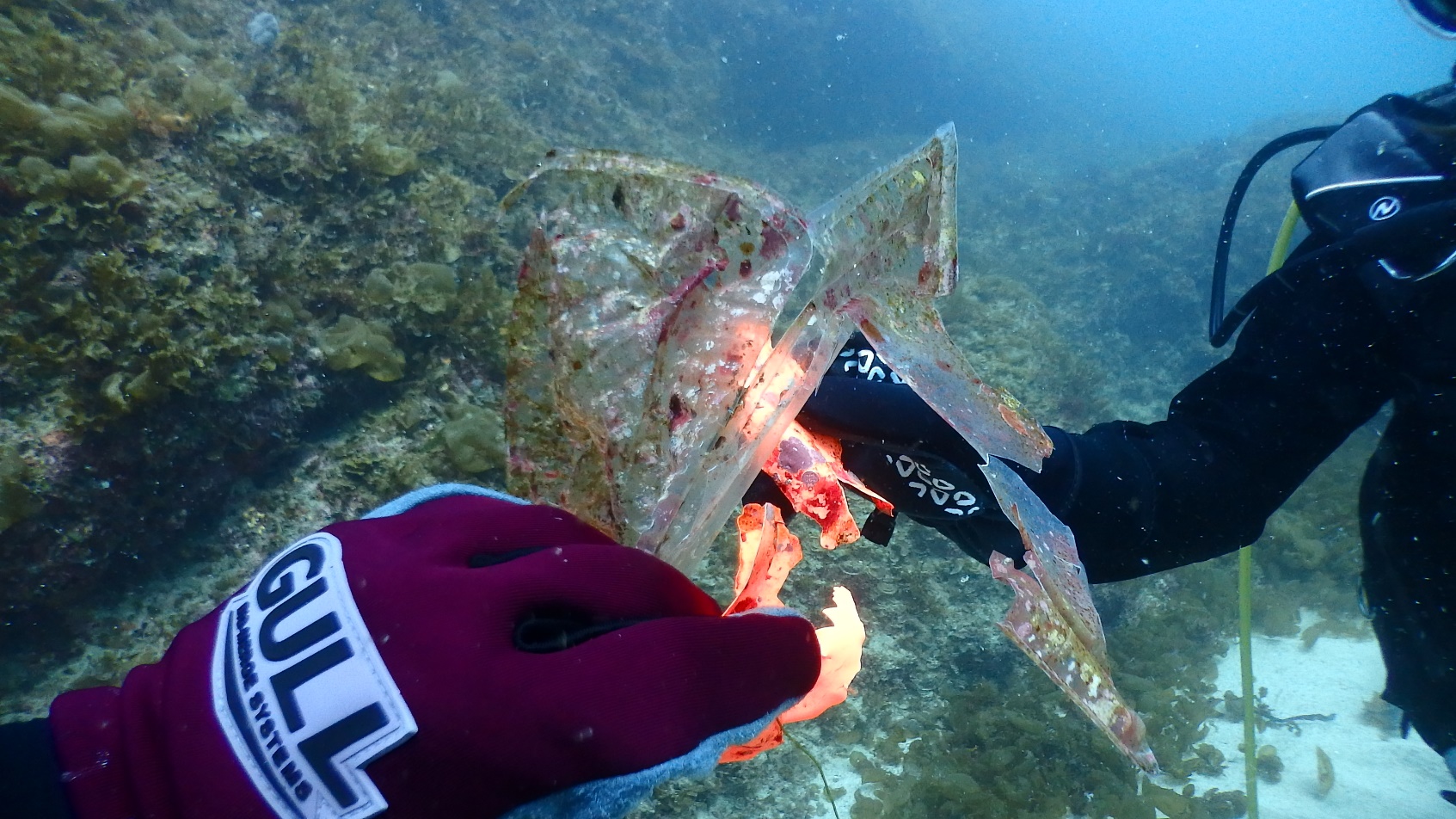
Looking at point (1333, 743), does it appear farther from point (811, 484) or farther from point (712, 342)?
point (712, 342)

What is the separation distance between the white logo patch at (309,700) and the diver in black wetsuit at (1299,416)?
1.41 m

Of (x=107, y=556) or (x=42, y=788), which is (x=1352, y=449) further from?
(x=107, y=556)

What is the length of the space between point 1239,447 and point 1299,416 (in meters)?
0.23

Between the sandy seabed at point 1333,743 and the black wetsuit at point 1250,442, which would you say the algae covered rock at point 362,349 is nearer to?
the black wetsuit at point 1250,442

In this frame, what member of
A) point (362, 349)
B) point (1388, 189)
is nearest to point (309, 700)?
point (1388, 189)

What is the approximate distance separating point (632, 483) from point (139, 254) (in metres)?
4.65

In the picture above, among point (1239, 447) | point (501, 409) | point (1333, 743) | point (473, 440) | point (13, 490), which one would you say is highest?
point (1239, 447)

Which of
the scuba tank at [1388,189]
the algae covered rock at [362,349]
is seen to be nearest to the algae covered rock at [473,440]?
the algae covered rock at [362,349]

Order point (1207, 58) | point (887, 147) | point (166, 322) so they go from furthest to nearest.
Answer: point (1207, 58) → point (887, 147) → point (166, 322)

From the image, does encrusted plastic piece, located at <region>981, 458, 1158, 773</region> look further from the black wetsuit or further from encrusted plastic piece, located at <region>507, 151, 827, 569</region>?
encrusted plastic piece, located at <region>507, 151, 827, 569</region>

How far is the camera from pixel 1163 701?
5555 mm

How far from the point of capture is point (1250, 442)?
2.35 m

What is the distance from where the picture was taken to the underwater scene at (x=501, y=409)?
57.0 inches

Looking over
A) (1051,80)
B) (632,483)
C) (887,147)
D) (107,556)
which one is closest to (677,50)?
(887,147)
